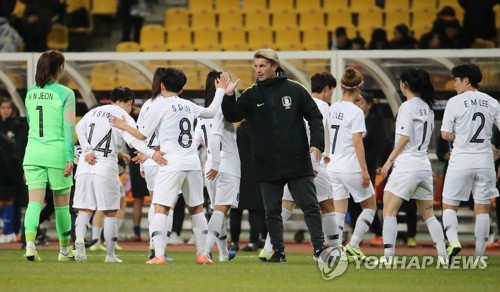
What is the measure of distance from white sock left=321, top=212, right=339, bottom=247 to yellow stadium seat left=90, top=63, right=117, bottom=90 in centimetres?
708

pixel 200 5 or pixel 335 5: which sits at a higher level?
pixel 200 5

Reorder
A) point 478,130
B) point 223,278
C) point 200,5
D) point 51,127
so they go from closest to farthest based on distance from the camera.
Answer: point 223,278 < point 51,127 < point 478,130 < point 200,5

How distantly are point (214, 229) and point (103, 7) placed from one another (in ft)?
43.2

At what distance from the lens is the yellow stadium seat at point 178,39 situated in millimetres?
22969

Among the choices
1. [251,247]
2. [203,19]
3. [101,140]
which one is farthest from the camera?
[203,19]

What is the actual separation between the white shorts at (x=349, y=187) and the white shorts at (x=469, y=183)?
1.00 metres

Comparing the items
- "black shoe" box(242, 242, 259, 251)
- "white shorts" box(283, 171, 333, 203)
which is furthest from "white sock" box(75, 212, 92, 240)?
"black shoe" box(242, 242, 259, 251)

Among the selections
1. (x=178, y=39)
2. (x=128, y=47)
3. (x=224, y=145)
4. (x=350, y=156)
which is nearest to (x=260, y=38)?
(x=178, y=39)

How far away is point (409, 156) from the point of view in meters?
11.9

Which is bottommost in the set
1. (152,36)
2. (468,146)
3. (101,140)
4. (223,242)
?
Answer: (223,242)

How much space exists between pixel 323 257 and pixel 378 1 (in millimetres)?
13623

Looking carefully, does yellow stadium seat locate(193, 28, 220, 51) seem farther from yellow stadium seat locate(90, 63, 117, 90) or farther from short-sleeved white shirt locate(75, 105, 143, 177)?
short-sleeved white shirt locate(75, 105, 143, 177)

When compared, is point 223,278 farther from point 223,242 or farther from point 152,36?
point 152,36

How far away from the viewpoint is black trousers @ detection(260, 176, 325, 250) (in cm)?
1143
